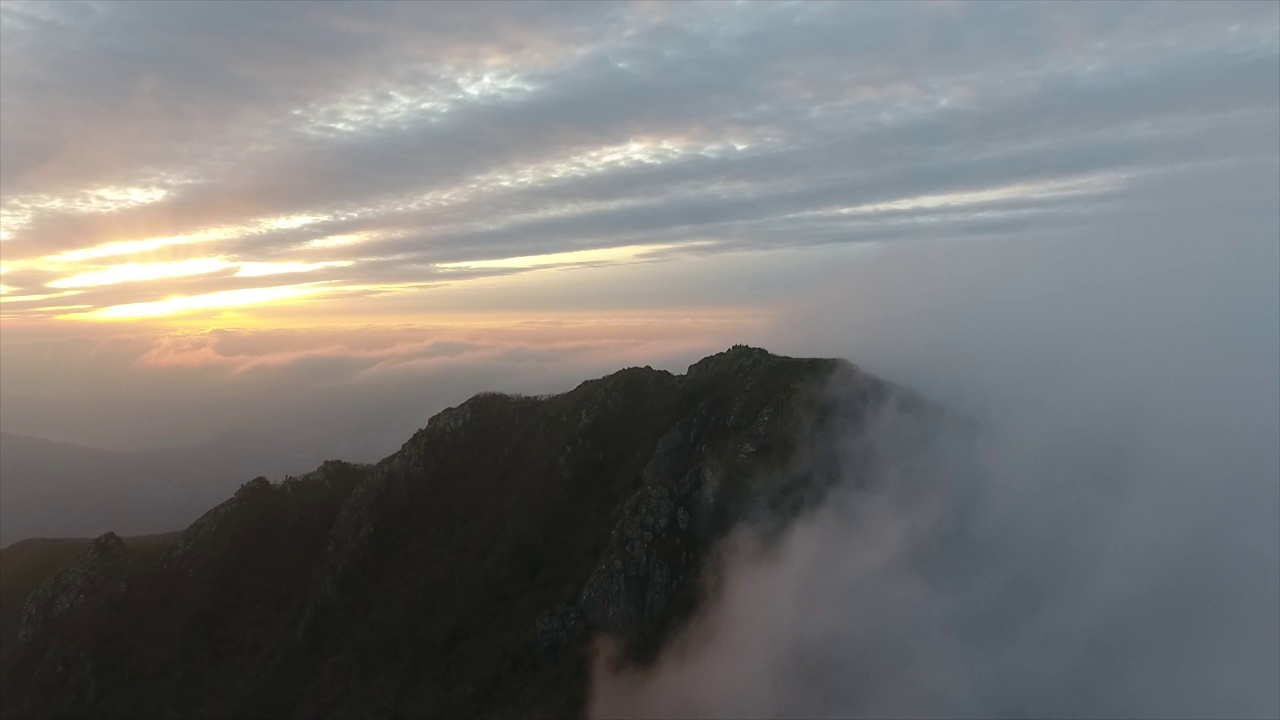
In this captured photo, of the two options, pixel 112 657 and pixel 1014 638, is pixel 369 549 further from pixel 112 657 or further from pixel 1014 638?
pixel 1014 638

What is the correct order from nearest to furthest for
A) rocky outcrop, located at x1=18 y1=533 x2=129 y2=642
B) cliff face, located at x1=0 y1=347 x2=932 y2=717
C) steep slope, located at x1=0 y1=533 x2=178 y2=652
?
cliff face, located at x1=0 y1=347 x2=932 y2=717
rocky outcrop, located at x1=18 y1=533 x2=129 y2=642
steep slope, located at x1=0 y1=533 x2=178 y2=652

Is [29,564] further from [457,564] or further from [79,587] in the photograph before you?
[457,564]

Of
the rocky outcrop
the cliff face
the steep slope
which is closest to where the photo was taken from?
the cliff face

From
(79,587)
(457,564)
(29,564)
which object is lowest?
(457,564)

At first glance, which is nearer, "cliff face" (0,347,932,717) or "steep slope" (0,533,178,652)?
"cliff face" (0,347,932,717)

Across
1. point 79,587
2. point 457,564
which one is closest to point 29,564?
point 79,587

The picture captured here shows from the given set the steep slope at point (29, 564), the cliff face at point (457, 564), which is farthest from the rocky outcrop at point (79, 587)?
the steep slope at point (29, 564)

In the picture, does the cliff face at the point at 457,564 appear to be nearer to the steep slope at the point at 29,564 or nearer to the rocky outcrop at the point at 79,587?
the rocky outcrop at the point at 79,587

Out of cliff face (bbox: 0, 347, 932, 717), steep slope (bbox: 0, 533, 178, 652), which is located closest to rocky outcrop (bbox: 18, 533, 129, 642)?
cliff face (bbox: 0, 347, 932, 717)

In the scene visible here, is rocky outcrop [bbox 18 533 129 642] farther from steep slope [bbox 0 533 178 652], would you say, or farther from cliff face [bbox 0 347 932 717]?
steep slope [bbox 0 533 178 652]
